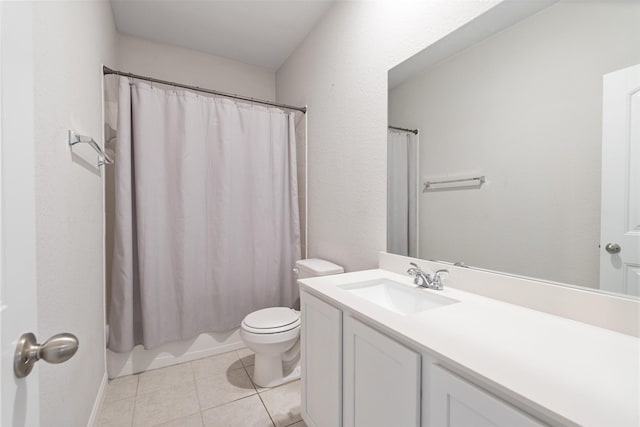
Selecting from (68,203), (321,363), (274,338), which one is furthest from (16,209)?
(274,338)

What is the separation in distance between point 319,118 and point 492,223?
4.93ft

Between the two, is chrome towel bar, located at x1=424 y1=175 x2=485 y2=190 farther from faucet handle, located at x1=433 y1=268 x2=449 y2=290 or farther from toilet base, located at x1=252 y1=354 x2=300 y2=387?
toilet base, located at x1=252 y1=354 x2=300 y2=387

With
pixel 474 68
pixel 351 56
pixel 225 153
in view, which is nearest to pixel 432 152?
pixel 474 68

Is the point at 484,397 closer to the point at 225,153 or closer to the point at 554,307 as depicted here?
the point at 554,307

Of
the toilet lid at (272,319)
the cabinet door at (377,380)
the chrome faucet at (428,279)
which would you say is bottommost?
the toilet lid at (272,319)

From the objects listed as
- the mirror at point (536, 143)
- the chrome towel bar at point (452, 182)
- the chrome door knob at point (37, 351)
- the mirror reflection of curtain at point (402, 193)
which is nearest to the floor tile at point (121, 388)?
the chrome door knob at point (37, 351)

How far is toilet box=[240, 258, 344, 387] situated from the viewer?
166 cm

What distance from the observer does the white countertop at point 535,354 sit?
481 mm

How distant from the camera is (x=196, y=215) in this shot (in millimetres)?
2051

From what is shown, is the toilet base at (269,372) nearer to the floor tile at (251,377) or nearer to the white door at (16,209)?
the floor tile at (251,377)

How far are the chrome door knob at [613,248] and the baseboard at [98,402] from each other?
221 cm

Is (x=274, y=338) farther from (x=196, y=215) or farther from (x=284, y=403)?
(x=196, y=215)

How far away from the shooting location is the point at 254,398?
166cm

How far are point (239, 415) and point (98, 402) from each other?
2.55 ft
